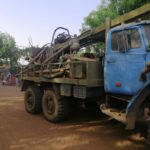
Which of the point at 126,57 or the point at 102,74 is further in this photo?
the point at 102,74

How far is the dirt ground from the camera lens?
19.3ft

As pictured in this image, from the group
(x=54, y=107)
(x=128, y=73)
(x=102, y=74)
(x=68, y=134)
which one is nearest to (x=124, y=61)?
(x=128, y=73)

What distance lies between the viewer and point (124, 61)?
6.01 metres

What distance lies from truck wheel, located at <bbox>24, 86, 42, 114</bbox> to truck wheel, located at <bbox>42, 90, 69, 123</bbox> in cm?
75

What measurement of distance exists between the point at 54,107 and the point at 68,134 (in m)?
1.46

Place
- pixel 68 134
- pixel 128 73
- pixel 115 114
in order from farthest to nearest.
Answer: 1. pixel 68 134
2. pixel 115 114
3. pixel 128 73

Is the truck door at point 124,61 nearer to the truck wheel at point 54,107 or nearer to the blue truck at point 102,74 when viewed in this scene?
the blue truck at point 102,74

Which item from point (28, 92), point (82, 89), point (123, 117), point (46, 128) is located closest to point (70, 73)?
point (82, 89)

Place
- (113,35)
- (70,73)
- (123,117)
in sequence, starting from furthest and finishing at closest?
(70,73), (113,35), (123,117)

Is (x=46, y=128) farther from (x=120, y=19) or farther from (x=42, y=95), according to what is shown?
(x=120, y=19)

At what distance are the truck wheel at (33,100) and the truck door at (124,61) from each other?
3.48 metres

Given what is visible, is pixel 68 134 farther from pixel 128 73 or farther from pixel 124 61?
pixel 124 61

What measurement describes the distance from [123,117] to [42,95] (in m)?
4.31

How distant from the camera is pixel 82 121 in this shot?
838 cm
